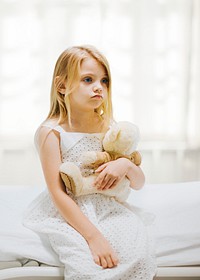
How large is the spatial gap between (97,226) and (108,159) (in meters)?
0.19

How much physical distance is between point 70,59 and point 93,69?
0.07m

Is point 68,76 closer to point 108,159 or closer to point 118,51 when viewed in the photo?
point 108,159

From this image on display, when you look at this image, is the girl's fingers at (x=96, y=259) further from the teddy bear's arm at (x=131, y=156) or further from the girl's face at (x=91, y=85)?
the girl's face at (x=91, y=85)

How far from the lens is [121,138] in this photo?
1.34 meters

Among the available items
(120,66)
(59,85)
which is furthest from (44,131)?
(120,66)

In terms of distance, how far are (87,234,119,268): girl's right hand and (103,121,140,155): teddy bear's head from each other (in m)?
0.25

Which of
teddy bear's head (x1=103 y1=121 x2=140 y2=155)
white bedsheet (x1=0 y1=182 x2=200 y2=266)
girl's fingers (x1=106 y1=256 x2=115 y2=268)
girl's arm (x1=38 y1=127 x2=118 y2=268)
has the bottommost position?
white bedsheet (x1=0 y1=182 x2=200 y2=266)

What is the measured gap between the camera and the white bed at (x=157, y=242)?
1215 mm

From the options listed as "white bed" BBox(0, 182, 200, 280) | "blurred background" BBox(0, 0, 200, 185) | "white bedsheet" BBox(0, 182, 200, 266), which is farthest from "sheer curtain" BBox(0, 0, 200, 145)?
"white bed" BBox(0, 182, 200, 280)

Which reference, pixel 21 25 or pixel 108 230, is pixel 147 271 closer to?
pixel 108 230

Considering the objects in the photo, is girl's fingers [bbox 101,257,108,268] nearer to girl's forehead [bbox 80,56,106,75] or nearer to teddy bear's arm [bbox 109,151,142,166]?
teddy bear's arm [bbox 109,151,142,166]

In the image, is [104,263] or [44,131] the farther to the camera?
[44,131]

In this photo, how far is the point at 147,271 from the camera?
3.92 feet

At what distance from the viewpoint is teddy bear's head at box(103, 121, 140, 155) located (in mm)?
1341
